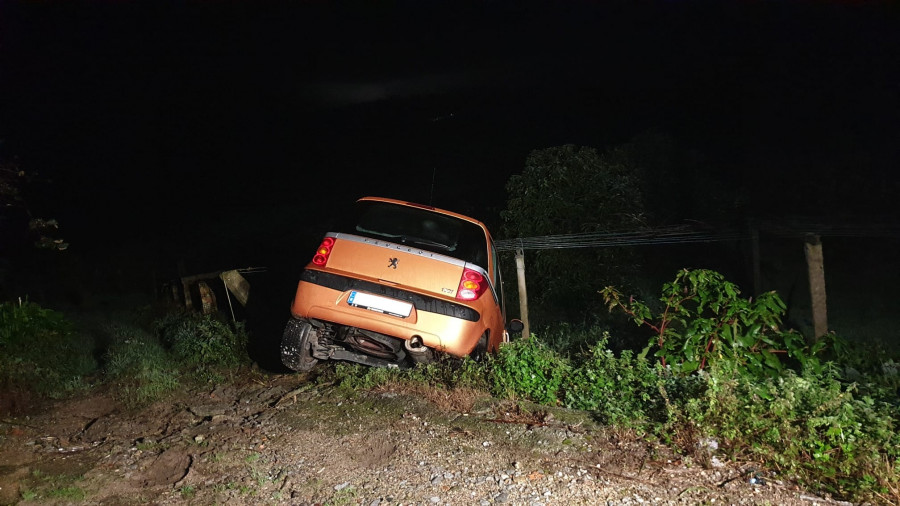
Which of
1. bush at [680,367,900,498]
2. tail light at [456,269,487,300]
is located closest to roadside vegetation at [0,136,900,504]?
bush at [680,367,900,498]

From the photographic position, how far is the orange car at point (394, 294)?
5.72 metres

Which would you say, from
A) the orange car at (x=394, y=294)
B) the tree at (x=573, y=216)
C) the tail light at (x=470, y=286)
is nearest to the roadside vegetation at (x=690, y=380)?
the orange car at (x=394, y=294)

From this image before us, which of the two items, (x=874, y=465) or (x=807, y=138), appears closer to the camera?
(x=874, y=465)

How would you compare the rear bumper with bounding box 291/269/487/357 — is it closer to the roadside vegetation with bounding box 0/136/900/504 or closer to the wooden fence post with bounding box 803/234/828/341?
the roadside vegetation with bounding box 0/136/900/504

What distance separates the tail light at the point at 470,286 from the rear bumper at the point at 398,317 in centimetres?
12

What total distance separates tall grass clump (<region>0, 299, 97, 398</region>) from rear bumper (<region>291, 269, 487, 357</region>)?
2.79 meters

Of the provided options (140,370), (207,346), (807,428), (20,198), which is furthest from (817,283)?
(20,198)

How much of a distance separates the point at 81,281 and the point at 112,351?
7592mm

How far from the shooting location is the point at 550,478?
13.6 ft

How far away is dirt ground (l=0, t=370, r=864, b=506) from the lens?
3975 mm

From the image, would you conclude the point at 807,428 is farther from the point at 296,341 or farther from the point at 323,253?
the point at 296,341

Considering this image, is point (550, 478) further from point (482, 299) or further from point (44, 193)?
point (44, 193)

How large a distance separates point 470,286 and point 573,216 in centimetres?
506

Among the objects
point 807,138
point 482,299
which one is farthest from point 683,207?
point 482,299
